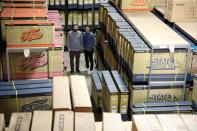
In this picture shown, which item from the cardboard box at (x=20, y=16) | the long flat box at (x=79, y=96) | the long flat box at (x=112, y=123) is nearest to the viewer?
the long flat box at (x=112, y=123)

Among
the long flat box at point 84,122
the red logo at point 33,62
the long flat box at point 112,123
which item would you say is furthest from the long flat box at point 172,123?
the red logo at point 33,62

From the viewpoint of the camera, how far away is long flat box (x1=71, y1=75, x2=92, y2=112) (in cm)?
467

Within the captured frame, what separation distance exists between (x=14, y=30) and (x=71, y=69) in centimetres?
499

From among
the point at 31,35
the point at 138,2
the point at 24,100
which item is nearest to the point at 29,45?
the point at 31,35

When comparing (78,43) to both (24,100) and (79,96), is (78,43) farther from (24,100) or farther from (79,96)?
(79,96)

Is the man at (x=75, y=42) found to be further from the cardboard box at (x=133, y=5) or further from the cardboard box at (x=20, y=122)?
the cardboard box at (x=20, y=122)

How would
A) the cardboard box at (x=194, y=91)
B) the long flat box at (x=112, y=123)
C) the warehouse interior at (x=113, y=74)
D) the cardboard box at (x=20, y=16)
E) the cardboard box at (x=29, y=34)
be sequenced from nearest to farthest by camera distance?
the long flat box at (x=112, y=123) → the warehouse interior at (x=113, y=74) → the cardboard box at (x=29, y=34) → the cardboard box at (x=20, y=16) → the cardboard box at (x=194, y=91)

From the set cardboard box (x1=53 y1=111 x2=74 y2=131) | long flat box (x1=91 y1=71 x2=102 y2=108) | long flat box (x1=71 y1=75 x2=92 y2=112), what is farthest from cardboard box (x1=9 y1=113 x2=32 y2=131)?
long flat box (x1=91 y1=71 x2=102 y2=108)

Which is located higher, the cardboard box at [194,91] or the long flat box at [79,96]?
the long flat box at [79,96]

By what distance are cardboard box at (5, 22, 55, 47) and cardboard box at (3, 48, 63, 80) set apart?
342mm

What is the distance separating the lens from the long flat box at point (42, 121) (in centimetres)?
405

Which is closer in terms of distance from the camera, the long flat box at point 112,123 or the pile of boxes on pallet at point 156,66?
the long flat box at point 112,123

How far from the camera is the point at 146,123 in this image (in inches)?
175

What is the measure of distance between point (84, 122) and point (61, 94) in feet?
3.44
